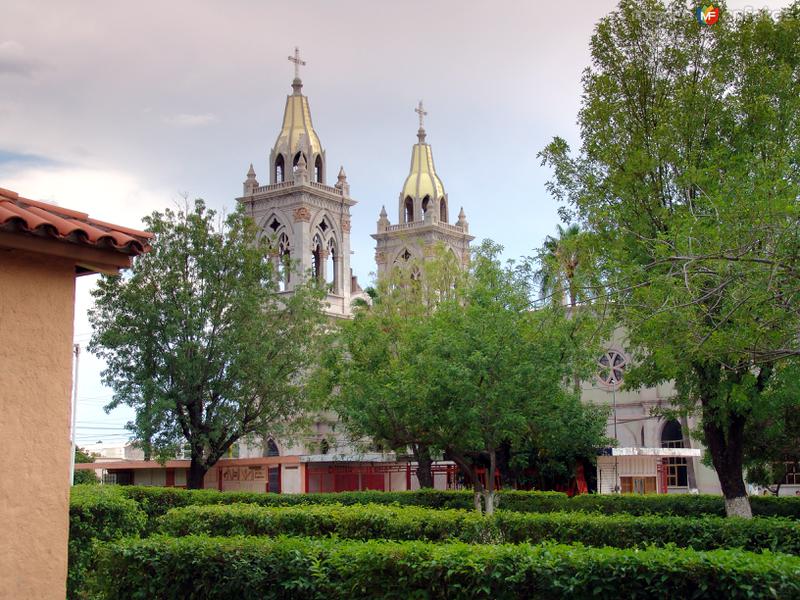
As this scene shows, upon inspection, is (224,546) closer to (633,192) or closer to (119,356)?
(633,192)

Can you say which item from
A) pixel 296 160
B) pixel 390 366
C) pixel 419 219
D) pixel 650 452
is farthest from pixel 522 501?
pixel 419 219

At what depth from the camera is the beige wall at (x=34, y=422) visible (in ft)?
27.1

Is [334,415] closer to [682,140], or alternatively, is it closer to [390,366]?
[390,366]

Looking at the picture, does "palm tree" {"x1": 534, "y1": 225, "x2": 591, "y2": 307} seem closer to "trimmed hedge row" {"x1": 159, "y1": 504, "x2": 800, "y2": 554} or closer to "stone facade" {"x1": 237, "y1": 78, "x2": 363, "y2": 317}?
"trimmed hedge row" {"x1": 159, "y1": 504, "x2": 800, "y2": 554}

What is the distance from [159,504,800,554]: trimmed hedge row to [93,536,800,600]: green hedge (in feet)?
15.3

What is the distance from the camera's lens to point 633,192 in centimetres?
2211

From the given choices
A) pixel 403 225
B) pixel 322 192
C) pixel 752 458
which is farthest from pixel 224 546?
pixel 403 225

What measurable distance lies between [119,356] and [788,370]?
81.6 ft

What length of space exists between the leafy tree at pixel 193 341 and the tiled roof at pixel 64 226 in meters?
27.4

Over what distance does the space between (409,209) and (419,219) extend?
1667mm

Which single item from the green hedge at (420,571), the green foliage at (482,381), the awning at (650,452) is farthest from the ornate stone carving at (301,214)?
the green hedge at (420,571)

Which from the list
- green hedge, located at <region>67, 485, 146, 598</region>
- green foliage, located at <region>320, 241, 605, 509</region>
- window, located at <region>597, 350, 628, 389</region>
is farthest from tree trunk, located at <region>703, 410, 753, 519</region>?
window, located at <region>597, 350, 628, 389</region>

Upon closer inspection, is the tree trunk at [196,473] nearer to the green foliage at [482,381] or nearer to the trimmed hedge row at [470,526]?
the green foliage at [482,381]

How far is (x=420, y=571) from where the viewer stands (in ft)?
30.5
